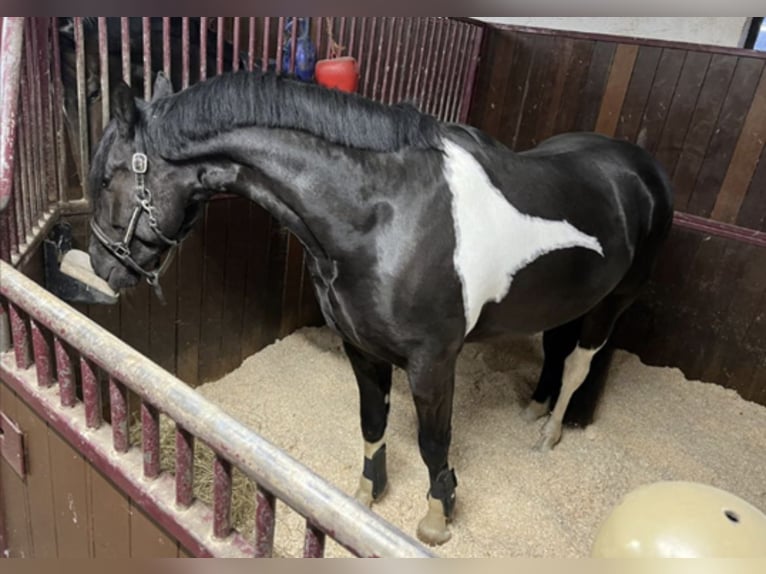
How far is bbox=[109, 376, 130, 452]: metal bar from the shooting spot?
79 centimetres

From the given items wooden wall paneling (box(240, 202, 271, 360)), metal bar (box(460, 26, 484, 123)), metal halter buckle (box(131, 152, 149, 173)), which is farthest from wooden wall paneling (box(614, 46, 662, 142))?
metal halter buckle (box(131, 152, 149, 173))

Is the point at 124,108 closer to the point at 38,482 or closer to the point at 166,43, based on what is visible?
the point at 166,43

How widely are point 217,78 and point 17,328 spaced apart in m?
0.55

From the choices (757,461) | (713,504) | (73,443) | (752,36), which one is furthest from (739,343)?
(73,443)

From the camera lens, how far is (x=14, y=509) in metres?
1.13

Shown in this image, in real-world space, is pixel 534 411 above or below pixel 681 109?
below

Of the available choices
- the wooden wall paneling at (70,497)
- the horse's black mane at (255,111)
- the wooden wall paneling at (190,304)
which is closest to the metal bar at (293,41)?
the wooden wall paneling at (190,304)

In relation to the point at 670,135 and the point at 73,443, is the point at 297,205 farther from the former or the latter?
the point at 670,135

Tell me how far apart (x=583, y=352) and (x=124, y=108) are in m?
1.44

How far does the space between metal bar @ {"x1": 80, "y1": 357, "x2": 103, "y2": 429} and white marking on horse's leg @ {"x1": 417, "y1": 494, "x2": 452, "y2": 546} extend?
82 cm

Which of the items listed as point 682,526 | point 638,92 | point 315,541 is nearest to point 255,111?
point 315,541

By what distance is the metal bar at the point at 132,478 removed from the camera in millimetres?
702

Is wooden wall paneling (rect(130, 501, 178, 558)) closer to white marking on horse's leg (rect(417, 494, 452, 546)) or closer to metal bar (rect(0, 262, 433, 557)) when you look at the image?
metal bar (rect(0, 262, 433, 557))

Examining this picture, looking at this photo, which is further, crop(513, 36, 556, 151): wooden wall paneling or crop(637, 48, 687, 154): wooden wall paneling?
crop(513, 36, 556, 151): wooden wall paneling
